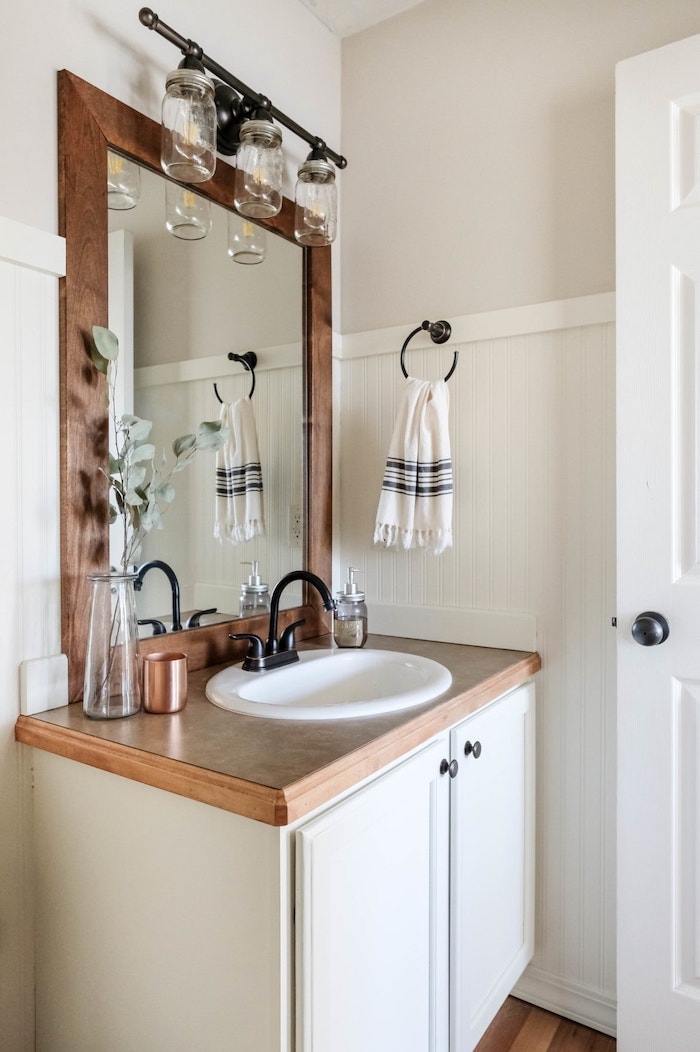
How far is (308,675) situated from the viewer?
1.42 meters

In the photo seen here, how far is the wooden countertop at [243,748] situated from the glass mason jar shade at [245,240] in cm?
97

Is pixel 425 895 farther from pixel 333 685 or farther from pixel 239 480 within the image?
pixel 239 480

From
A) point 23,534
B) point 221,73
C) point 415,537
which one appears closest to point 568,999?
point 415,537

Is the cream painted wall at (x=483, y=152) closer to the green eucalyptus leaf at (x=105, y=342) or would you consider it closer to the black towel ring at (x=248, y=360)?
the black towel ring at (x=248, y=360)

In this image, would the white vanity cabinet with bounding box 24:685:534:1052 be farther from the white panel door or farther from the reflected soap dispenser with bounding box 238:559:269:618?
the reflected soap dispenser with bounding box 238:559:269:618

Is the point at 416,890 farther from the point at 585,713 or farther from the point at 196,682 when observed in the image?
the point at 585,713

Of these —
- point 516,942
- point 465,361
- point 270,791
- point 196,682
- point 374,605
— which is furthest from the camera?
point 374,605

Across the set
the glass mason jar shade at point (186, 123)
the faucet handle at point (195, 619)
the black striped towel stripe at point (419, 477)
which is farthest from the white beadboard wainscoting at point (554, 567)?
the glass mason jar shade at point (186, 123)

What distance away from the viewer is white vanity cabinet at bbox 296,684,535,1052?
0.89 metres

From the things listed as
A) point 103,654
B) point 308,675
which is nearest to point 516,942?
point 308,675

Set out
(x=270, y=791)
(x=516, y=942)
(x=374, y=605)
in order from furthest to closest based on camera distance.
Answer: (x=374, y=605), (x=516, y=942), (x=270, y=791)

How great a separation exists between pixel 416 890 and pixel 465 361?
3.86 feet

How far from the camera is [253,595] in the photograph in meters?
1.60

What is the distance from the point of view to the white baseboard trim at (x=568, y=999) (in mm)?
1526
